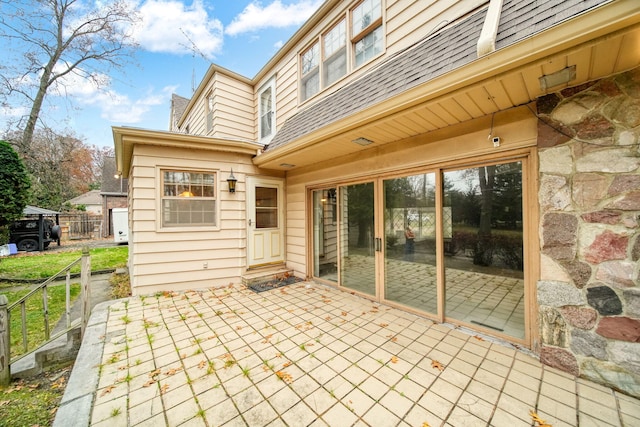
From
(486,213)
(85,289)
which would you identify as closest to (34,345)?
(85,289)

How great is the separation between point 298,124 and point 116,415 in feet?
15.0

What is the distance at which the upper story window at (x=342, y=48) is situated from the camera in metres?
4.21

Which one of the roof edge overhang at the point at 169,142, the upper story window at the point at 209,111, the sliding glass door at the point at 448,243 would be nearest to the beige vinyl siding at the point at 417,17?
the sliding glass door at the point at 448,243

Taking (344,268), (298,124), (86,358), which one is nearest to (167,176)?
(298,124)

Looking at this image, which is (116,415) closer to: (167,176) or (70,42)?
(167,176)

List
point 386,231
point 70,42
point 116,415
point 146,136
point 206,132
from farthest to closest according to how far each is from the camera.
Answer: point 70,42, point 206,132, point 146,136, point 386,231, point 116,415

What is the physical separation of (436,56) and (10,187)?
916cm

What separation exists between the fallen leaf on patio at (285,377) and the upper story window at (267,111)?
→ 18.1ft

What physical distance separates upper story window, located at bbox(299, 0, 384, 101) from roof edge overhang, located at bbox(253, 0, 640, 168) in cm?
212

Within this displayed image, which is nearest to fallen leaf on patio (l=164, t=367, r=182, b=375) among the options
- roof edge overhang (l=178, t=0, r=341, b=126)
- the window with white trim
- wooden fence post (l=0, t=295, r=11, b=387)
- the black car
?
wooden fence post (l=0, t=295, r=11, b=387)

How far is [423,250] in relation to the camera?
344cm

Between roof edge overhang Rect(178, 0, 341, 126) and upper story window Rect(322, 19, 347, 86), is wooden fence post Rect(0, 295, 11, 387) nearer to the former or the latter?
upper story window Rect(322, 19, 347, 86)

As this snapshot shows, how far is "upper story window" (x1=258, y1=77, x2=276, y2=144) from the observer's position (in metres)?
6.38

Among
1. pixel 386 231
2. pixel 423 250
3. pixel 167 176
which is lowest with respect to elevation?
pixel 423 250
